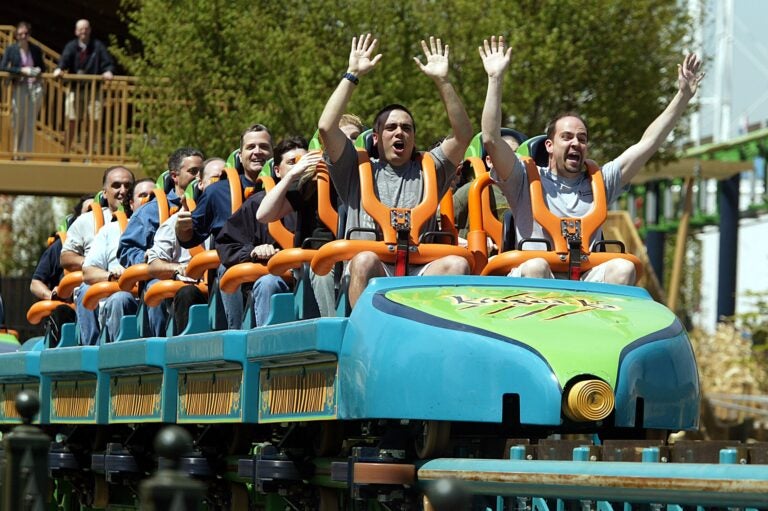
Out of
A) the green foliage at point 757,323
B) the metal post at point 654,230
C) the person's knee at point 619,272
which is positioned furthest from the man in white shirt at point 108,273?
the metal post at point 654,230

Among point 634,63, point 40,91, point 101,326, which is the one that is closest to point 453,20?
point 634,63

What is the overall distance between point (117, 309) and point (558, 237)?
396 centimetres

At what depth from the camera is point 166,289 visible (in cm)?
1160

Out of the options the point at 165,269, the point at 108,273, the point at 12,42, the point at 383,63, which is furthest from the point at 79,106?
the point at 165,269

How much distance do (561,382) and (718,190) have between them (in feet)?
105

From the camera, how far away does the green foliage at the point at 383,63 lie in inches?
923

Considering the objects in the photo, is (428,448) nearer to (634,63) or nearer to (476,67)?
(476,67)

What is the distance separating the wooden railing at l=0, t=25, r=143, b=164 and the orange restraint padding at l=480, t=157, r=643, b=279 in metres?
17.2

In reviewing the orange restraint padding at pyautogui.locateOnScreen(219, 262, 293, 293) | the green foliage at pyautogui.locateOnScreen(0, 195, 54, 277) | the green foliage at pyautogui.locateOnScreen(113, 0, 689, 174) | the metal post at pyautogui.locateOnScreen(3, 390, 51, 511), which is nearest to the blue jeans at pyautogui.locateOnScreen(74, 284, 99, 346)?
the orange restraint padding at pyautogui.locateOnScreen(219, 262, 293, 293)

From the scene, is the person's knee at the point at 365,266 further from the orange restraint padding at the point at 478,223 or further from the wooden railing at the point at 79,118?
the wooden railing at the point at 79,118

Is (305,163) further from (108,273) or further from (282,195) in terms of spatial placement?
(108,273)

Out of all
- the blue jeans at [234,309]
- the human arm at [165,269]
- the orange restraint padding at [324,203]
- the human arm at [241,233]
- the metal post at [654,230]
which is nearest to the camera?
the orange restraint padding at [324,203]

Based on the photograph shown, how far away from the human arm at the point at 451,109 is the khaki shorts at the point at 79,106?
57.7 ft

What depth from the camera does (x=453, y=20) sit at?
24406 millimetres
